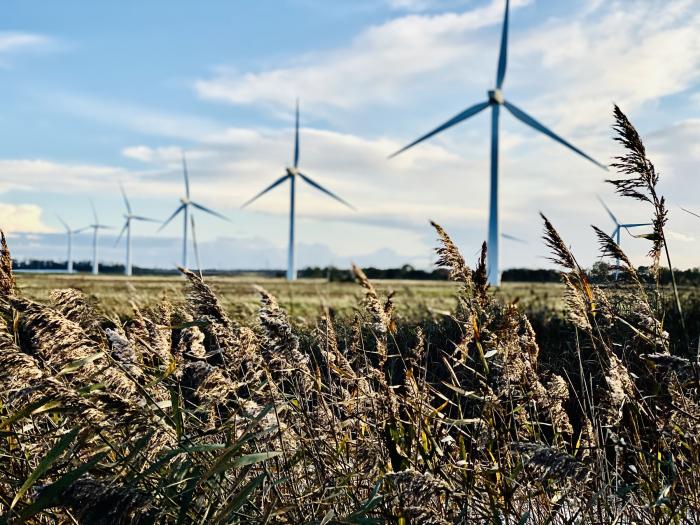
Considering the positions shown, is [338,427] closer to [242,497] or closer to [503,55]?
[242,497]

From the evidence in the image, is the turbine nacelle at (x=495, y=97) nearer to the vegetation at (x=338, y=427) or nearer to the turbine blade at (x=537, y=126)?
the turbine blade at (x=537, y=126)

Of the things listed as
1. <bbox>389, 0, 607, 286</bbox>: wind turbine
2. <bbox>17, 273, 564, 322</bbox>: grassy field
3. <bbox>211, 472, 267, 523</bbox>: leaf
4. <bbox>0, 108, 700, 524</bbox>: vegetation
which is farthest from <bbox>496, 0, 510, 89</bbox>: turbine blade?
<bbox>211, 472, 267, 523</bbox>: leaf

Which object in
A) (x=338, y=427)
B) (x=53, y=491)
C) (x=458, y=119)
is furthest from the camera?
(x=458, y=119)

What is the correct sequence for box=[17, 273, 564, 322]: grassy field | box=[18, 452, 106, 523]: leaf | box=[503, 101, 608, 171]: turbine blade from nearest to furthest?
box=[18, 452, 106, 523]: leaf → box=[17, 273, 564, 322]: grassy field → box=[503, 101, 608, 171]: turbine blade

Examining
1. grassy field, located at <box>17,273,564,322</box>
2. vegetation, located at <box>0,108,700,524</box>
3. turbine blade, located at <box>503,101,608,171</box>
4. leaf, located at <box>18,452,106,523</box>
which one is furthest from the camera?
turbine blade, located at <box>503,101,608,171</box>

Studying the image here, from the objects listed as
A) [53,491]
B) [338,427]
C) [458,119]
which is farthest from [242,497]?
[458,119]

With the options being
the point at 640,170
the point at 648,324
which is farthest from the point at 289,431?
the point at 640,170

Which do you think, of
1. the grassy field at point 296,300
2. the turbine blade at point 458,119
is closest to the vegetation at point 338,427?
the grassy field at point 296,300

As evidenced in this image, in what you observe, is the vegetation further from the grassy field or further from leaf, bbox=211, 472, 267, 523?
the grassy field

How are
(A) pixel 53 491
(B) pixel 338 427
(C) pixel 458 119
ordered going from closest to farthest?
(A) pixel 53 491 → (B) pixel 338 427 → (C) pixel 458 119

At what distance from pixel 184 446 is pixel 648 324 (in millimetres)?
2839

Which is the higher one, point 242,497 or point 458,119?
point 458,119

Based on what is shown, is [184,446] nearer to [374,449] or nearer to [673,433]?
[374,449]

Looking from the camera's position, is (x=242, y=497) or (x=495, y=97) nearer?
(x=242, y=497)
